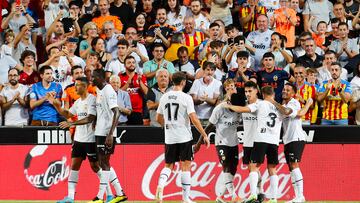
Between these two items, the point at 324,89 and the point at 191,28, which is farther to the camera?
the point at 191,28

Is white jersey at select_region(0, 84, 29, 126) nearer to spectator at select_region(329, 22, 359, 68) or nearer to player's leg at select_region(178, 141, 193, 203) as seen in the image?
player's leg at select_region(178, 141, 193, 203)

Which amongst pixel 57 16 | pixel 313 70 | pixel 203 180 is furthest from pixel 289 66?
pixel 57 16

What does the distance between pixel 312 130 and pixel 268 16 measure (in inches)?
Answer: 187

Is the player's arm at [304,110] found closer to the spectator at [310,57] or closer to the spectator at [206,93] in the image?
the spectator at [206,93]

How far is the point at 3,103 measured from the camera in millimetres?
21750

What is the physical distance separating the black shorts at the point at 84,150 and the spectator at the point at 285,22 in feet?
22.2

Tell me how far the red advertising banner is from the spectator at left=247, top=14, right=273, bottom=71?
314 centimetres

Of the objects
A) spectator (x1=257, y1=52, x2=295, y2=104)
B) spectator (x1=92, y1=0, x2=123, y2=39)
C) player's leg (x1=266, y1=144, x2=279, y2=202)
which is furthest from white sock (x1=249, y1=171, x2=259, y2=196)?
spectator (x1=92, y1=0, x2=123, y2=39)

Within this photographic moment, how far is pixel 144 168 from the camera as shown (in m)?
21.1

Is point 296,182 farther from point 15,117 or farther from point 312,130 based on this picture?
point 15,117

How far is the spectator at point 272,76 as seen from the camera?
2123 centimetres

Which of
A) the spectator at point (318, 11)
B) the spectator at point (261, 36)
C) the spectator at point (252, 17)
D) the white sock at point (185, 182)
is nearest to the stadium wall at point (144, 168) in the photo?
the white sock at point (185, 182)

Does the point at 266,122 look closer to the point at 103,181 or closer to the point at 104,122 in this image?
the point at 104,122

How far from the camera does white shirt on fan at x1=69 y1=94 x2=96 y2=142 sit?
19.0 m
